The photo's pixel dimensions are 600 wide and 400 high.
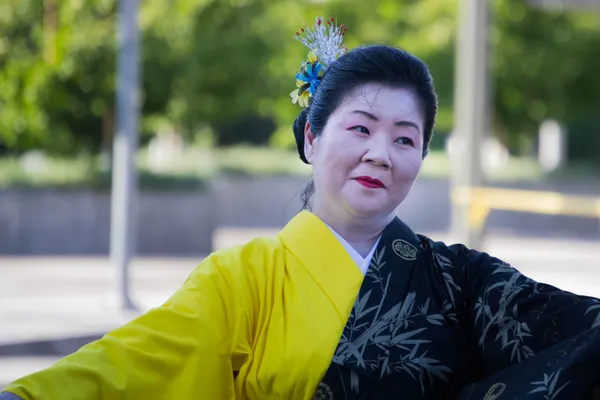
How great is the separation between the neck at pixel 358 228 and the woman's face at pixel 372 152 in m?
0.02

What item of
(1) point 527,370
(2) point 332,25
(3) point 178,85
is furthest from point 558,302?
(3) point 178,85

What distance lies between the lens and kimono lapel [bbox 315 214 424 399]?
2.49 meters

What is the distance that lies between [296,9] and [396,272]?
1820cm

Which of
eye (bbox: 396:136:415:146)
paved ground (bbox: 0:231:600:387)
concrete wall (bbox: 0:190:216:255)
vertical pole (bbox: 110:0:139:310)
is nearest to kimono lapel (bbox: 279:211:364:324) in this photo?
eye (bbox: 396:136:415:146)

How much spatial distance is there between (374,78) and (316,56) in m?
0.28

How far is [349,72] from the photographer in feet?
8.78

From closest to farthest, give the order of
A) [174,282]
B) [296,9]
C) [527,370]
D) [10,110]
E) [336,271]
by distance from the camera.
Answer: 1. [527,370]
2. [336,271]
3. [174,282]
4. [10,110]
5. [296,9]

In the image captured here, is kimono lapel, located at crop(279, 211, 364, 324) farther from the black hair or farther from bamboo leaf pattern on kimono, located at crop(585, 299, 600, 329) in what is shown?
bamboo leaf pattern on kimono, located at crop(585, 299, 600, 329)

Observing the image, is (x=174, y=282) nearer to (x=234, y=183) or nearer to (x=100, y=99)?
(x=100, y=99)

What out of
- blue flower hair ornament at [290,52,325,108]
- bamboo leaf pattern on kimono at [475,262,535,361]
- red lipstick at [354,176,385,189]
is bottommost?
bamboo leaf pattern on kimono at [475,262,535,361]

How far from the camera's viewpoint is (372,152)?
2566mm

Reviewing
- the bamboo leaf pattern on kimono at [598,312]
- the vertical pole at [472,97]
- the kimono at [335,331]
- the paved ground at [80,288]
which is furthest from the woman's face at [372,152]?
the vertical pole at [472,97]

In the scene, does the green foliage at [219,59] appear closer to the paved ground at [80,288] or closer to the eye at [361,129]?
the paved ground at [80,288]

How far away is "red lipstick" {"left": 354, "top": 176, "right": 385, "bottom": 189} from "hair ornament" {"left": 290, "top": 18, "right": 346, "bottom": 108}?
351 millimetres
